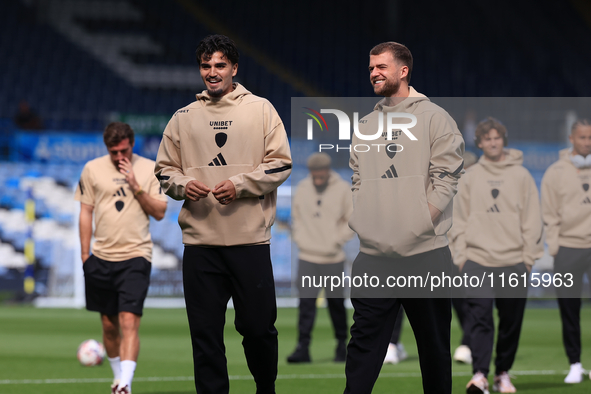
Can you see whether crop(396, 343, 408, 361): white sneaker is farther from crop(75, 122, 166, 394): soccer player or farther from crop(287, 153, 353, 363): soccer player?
crop(75, 122, 166, 394): soccer player

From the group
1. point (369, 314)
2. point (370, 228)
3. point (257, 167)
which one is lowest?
point (369, 314)

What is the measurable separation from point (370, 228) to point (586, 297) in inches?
453

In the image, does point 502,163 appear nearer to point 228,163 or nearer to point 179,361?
point 228,163

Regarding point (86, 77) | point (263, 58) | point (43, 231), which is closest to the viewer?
point (43, 231)

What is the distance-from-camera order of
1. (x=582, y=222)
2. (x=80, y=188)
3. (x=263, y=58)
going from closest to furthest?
(x=80, y=188) → (x=582, y=222) → (x=263, y=58)

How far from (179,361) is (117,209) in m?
2.57

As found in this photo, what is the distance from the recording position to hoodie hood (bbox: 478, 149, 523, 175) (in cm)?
648

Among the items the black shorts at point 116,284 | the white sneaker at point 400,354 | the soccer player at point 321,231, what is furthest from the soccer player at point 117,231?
the white sneaker at point 400,354

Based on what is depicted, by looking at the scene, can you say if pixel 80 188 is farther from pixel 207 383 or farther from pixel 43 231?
pixel 43 231

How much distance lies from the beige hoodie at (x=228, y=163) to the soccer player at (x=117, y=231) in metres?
1.68

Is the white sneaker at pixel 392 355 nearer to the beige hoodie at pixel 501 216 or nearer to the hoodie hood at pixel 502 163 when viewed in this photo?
the beige hoodie at pixel 501 216

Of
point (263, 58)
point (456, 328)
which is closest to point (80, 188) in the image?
point (456, 328)

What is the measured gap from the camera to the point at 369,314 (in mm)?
4273

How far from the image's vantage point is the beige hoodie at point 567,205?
23.3 feet
